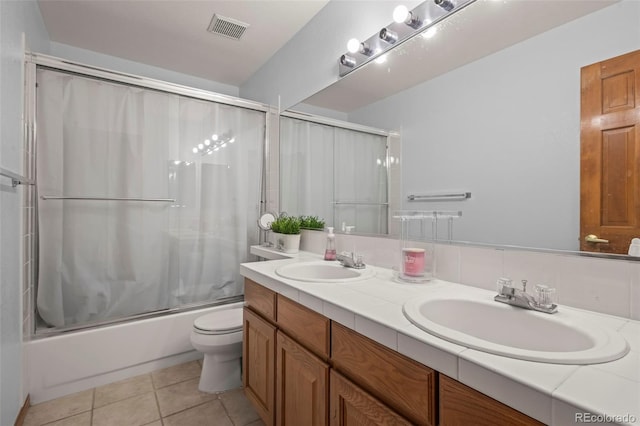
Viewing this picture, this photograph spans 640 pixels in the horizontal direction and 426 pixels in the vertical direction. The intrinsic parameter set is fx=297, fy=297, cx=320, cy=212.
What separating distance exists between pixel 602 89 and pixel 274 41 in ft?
7.25

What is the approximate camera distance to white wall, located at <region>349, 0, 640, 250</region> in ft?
2.91

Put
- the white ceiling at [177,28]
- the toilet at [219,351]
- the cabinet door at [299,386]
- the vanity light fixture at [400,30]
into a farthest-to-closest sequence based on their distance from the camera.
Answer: the white ceiling at [177,28]
the toilet at [219,351]
the vanity light fixture at [400,30]
the cabinet door at [299,386]

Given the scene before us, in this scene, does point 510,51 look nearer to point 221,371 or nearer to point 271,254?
point 271,254

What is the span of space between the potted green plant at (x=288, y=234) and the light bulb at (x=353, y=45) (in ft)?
3.67

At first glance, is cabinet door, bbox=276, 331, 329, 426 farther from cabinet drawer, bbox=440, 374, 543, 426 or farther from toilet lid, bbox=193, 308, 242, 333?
toilet lid, bbox=193, 308, 242, 333

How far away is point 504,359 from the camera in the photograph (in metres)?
0.57

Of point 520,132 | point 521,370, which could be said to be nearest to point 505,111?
point 520,132


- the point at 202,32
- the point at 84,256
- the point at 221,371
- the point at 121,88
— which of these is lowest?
the point at 221,371

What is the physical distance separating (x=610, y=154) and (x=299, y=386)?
121 centimetres

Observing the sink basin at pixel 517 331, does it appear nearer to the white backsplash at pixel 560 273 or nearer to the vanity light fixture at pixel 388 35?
the white backsplash at pixel 560 273

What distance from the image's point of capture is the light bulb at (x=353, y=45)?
1648 millimetres

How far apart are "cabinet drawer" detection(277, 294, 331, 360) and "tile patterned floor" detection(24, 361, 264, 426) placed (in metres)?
0.78

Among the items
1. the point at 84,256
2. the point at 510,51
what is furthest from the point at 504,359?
the point at 84,256

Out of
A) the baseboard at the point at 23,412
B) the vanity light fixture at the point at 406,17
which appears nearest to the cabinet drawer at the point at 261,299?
the baseboard at the point at 23,412
